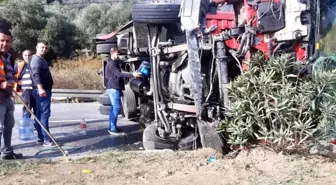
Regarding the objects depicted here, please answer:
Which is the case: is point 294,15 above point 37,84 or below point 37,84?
above

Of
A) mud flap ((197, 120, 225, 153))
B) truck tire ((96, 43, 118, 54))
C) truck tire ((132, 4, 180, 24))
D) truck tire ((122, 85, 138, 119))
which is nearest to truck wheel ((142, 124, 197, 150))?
mud flap ((197, 120, 225, 153))

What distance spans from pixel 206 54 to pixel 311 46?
4.38 ft

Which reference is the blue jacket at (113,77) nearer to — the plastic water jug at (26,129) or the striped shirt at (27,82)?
the striped shirt at (27,82)

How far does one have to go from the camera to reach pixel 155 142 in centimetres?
647

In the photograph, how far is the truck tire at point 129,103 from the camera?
8930mm

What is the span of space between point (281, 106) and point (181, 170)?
1.17 m

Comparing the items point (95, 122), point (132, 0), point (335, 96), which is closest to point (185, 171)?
point (335, 96)

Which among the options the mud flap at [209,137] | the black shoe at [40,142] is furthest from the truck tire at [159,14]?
the black shoe at [40,142]

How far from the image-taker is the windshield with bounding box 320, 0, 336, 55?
523 cm

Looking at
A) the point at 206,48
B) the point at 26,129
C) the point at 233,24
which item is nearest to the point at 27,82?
the point at 26,129

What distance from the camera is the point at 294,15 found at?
5.20m

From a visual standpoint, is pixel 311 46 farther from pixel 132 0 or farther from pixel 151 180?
pixel 132 0

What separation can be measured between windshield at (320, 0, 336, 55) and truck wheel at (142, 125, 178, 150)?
7.54 feet

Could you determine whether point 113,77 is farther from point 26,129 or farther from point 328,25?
point 328,25
